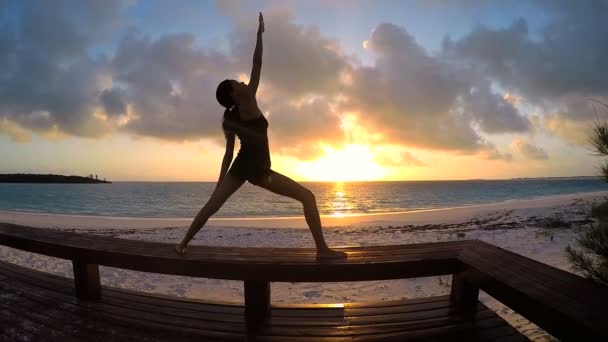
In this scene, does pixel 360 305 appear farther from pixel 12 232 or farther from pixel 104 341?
pixel 12 232

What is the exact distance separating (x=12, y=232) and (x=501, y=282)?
6082 millimetres

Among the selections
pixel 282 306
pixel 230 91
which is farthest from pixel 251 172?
pixel 282 306

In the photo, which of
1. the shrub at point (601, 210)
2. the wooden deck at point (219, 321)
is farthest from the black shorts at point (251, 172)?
the shrub at point (601, 210)

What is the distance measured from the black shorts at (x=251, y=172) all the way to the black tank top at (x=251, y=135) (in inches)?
0.8

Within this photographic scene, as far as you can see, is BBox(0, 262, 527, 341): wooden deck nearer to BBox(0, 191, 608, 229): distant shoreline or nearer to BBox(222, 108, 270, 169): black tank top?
BBox(222, 108, 270, 169): black tank top

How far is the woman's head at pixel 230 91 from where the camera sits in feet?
10.1

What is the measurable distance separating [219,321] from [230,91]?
234 cm

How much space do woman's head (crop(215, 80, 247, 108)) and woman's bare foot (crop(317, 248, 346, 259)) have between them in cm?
174

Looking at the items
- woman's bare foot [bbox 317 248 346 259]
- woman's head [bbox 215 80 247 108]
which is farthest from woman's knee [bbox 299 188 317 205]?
woman's head [bbox 215 80 247 108]

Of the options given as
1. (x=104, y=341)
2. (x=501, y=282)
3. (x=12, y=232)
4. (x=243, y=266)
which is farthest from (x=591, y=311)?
(x=12, y=232)

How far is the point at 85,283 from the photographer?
13.0 ft

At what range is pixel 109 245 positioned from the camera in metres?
3.85

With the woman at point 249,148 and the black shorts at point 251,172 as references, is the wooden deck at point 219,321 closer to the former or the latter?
the woman at point 249,148

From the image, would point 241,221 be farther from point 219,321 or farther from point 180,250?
point 219,321
